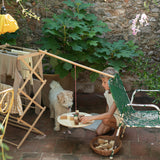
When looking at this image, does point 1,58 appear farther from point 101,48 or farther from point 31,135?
point 101,48

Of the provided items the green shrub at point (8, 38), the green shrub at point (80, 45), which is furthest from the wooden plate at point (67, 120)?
the green shrub at point (8, 38)

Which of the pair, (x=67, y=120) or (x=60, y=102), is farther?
(x=60, y=102)

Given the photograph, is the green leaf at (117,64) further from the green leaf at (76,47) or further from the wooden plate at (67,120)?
the wooden plate at (67,120)

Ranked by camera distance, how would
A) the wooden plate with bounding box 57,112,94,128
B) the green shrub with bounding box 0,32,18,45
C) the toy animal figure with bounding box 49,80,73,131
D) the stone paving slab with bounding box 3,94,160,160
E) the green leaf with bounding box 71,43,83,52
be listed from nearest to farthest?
1. the stone paving slab with bounding box 3,94,160,160
2. the wooden plate with bounding box 57,112,94,128
3. the toy animal figure with bounding box 49,80,73,131
4. the green leaf with bounding box 71,43,83,52
5. the green shrub with bounding box 0,32,18,45

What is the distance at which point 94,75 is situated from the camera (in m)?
5.07

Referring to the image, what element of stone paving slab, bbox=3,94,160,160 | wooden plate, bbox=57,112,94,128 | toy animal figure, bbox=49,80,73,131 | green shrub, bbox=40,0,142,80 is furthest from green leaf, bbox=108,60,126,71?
wooden plate, bbox=57,112,94,128

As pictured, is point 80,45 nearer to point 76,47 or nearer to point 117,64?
point 76,47

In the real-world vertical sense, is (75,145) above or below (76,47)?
below

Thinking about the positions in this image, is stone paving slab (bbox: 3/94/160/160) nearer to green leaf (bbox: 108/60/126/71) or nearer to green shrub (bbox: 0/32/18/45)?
green leaf (bbox: 108/60/126/71)

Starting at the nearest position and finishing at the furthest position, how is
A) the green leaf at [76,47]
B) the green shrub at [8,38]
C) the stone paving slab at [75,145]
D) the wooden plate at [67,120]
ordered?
1. the stone paving slab at [75,145]
2. the wooden plate at [67,120]
3. the green leaf at [76,47]
4. the green shrub at [8,38]

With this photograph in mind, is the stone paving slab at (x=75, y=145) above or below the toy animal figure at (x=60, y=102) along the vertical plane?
below

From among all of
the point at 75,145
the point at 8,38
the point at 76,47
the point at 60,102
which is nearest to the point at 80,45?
the point at 76,47

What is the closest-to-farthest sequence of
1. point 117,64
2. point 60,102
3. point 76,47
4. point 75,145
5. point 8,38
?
point 75,145 < point 60,102 < point 76,47 < point 117,64 < point 8,38

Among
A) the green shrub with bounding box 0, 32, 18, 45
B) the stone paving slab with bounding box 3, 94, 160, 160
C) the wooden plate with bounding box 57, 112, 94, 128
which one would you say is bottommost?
the stone paving slab with bounding box 3, 94, 160, 160
